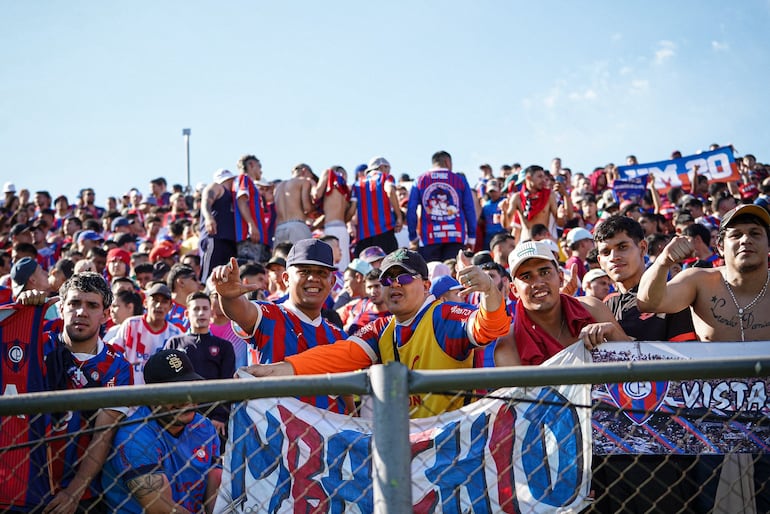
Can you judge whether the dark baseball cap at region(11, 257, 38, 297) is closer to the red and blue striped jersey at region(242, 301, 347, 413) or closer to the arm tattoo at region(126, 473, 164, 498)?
the red and blue striped jersey at region(242, 301, 347, 413)

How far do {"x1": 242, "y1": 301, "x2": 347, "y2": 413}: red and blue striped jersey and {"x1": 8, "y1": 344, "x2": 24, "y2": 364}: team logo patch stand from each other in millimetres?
1260

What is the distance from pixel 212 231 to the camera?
391 inches

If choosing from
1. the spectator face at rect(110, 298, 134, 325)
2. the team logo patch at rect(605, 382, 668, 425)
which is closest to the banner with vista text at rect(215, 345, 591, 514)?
the team logo patch at rect(605, 382, 668, 425)

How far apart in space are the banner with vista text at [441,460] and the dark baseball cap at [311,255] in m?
1.30

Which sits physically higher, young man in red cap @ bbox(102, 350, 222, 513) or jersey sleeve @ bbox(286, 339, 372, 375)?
jersey sleeve @ bbox(286, 339, 372, 375)

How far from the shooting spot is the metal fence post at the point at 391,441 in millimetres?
2125

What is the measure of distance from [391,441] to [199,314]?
13.5ft

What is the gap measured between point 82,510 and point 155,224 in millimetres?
10314

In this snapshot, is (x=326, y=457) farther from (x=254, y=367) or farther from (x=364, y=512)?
(x=254, y=367)

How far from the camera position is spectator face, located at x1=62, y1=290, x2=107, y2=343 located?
446 centimetres

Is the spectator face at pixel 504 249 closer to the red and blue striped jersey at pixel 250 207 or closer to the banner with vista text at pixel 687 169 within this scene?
the red and blue striped jersey at pixel 250 207

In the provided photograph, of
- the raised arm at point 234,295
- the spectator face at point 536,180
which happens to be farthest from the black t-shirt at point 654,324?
the spectator face at point 536,180

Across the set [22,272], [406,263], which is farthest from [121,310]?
[406,263]

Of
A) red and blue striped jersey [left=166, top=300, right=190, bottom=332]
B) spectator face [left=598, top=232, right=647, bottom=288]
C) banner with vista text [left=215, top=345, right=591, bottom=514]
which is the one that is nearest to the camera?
banner with vista text [left=215, top=345, right=591, bottom=514]
